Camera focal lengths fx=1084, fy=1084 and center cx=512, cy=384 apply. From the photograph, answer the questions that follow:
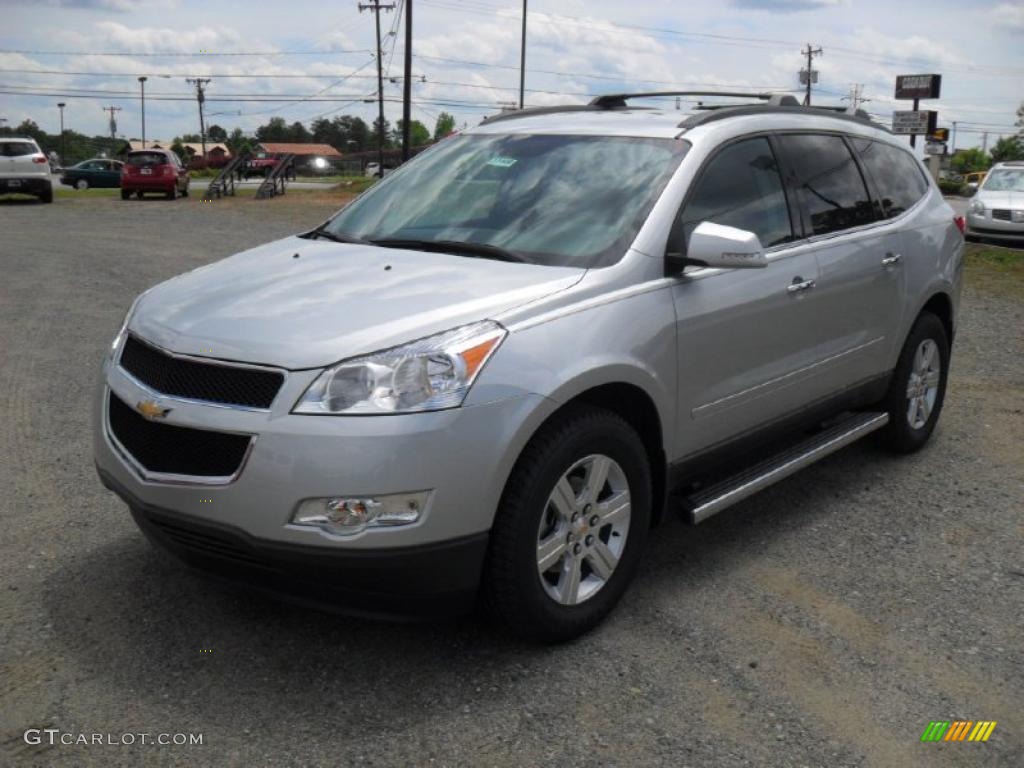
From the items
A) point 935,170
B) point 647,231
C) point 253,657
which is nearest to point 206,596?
point 253,657

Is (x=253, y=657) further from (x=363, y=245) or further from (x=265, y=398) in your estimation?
(x=363, y=245)

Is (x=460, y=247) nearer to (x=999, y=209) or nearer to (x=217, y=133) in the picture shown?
(x=999, y=209)

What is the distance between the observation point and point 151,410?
11.2 feet

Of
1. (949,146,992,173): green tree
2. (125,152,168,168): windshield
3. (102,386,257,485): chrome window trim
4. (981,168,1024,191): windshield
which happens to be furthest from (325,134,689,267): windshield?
(949,146,992,173): green tree

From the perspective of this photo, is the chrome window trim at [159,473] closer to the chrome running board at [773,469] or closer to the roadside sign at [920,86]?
the chrome running board at [773,469]

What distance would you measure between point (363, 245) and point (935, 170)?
70.9 ft

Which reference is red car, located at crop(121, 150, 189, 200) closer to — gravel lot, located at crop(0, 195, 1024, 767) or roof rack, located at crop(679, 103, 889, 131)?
gravel lot, located at crop(0, 195, 1024, 767)

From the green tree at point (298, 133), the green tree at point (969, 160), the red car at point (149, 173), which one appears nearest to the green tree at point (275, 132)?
the green tree at point (298, 133)

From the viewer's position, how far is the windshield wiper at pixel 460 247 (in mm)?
4000

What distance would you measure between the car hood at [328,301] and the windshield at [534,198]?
0.72ft

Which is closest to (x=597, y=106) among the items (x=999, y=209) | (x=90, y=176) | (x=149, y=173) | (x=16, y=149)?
(x=999, y=209)

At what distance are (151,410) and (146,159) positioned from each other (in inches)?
1194

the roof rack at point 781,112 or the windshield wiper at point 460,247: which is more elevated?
the roof rack at point 781,112

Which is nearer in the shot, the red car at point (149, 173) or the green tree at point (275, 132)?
the red car at point (149, 173)
